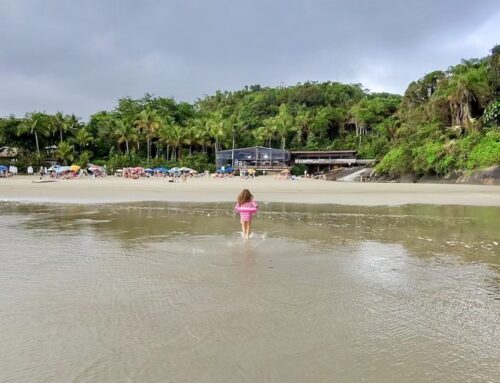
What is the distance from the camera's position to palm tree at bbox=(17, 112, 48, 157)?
7138 centimetres

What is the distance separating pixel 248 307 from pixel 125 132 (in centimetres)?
7408

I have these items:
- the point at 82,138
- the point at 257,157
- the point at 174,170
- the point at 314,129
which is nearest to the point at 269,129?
the point at 314,129

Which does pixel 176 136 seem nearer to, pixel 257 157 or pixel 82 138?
pixel 257 157

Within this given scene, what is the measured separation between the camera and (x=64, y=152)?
7075cm

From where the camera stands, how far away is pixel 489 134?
150 feet

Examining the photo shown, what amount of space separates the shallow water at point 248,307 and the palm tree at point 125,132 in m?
66.4

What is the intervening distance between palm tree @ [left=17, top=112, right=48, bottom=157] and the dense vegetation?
167mm

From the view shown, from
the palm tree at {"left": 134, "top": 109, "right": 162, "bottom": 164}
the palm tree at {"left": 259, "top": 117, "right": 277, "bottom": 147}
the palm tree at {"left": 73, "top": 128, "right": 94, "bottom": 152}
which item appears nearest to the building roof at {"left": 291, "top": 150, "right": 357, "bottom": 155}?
the palm tree at {"left": 259, "top": 117, "right": 277, "bottom": 147}

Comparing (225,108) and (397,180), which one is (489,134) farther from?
(225,108)

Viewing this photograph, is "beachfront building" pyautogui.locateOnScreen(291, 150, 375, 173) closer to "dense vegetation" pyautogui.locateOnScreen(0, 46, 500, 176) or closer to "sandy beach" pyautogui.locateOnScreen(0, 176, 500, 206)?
"dense vegetation" pyautogui.locateOnScreen(0, 46, 500, 176)

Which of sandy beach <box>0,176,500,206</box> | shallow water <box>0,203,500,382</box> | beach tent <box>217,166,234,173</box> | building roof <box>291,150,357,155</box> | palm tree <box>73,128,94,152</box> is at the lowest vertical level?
shallow water <box>0,203,500,382</box>

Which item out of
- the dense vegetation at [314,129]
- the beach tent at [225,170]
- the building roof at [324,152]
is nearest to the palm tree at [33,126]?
the dense vegetation at [314,129]

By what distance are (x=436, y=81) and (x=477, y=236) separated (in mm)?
59453

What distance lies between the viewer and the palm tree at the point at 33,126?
71375 mm
